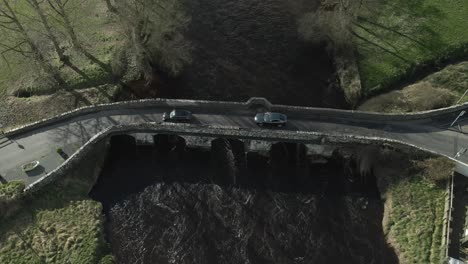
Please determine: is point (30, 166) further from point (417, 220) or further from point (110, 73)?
point (417, 220)

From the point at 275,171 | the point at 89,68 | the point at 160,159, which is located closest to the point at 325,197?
the point at 275,171

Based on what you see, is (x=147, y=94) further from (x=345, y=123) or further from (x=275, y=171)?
(x=345, y=123)

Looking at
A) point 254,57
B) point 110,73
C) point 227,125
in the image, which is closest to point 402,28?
point 254,57

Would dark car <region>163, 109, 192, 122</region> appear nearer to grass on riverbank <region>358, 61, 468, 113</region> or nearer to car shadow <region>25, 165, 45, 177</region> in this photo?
car shadow <region>25, 165, 45, 177</region>

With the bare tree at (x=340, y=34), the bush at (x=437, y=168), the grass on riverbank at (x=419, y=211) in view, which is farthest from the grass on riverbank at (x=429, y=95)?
the grass on riverbank at (x=419, y=211)

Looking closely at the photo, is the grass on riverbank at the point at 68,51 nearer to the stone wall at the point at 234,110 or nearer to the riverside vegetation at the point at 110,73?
the riverside vegetation at the point at 110,73
